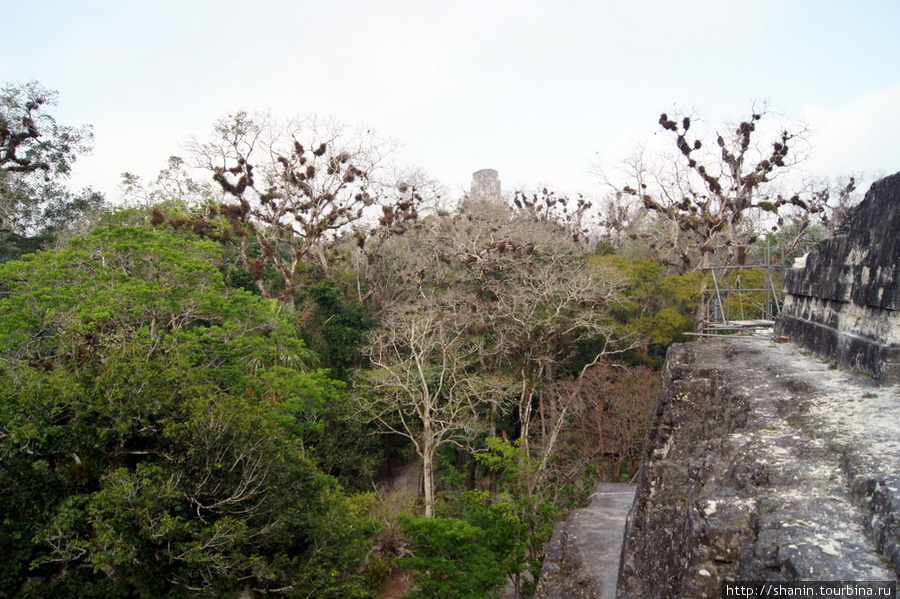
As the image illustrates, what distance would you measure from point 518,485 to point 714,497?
8491 mm

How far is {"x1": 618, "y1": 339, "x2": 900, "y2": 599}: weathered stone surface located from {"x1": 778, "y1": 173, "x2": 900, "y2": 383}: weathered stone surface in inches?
7.2

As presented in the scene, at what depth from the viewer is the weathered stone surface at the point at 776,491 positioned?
1.89 m

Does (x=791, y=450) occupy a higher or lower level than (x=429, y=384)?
higher

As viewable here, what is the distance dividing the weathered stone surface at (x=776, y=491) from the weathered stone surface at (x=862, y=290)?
0.18 m

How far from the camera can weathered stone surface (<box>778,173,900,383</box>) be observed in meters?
3.57

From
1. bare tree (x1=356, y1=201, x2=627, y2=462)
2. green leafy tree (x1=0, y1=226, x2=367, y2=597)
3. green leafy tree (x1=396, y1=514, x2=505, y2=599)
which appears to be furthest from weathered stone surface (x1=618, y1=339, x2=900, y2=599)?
bare tree (x1=356, y1=201, x2=627, y2=462)

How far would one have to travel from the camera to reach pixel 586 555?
707cm

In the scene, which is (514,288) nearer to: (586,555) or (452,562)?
(452,562)

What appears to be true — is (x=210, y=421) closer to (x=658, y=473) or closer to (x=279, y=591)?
(x=279, y=591)

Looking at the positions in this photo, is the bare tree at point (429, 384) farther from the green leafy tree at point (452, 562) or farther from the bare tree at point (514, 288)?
the green leafy tree at point (452, 562)

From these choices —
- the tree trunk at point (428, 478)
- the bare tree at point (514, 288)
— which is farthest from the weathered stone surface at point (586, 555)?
the bare tree at point (514, 288)

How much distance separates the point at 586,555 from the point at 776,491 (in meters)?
5.24

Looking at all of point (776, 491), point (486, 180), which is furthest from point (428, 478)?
point (486, 180)

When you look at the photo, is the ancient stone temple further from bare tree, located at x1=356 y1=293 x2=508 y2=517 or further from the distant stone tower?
the distant stone tower
